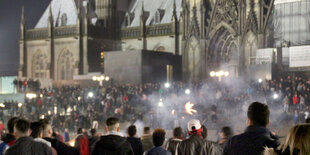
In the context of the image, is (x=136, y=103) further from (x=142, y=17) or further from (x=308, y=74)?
(x=142, y=17)

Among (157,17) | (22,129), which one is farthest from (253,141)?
(157,17)

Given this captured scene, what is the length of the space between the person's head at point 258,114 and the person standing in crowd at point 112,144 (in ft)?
7.86

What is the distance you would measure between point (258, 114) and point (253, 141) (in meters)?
0.27

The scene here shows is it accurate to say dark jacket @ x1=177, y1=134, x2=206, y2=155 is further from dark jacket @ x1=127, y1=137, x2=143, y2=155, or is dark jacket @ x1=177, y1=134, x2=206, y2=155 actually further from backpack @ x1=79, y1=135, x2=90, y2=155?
backpack @ x1=79, y1=135, x2=90, y2=155

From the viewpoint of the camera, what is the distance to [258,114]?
4797 millimetres

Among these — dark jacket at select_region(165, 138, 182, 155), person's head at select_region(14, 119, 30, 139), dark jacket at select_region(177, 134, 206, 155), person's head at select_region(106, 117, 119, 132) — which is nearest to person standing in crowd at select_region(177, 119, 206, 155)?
dark jacket at select_region(177, 134, 206, 155)

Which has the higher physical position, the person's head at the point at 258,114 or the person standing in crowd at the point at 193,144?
the person's head at the point at 258,114

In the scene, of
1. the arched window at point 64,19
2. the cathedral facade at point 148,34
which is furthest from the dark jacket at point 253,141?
the arched window at point 64,19

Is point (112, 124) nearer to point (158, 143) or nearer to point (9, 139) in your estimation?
point (158, 143)

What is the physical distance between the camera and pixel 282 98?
25219mm

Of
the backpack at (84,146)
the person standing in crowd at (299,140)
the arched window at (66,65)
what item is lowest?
the backpack at (84,146)

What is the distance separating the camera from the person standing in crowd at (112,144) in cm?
676

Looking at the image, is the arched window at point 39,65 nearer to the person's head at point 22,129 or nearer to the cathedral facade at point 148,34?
the cathedral facade at point 148,34

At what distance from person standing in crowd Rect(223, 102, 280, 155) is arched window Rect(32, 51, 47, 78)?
175 feet
